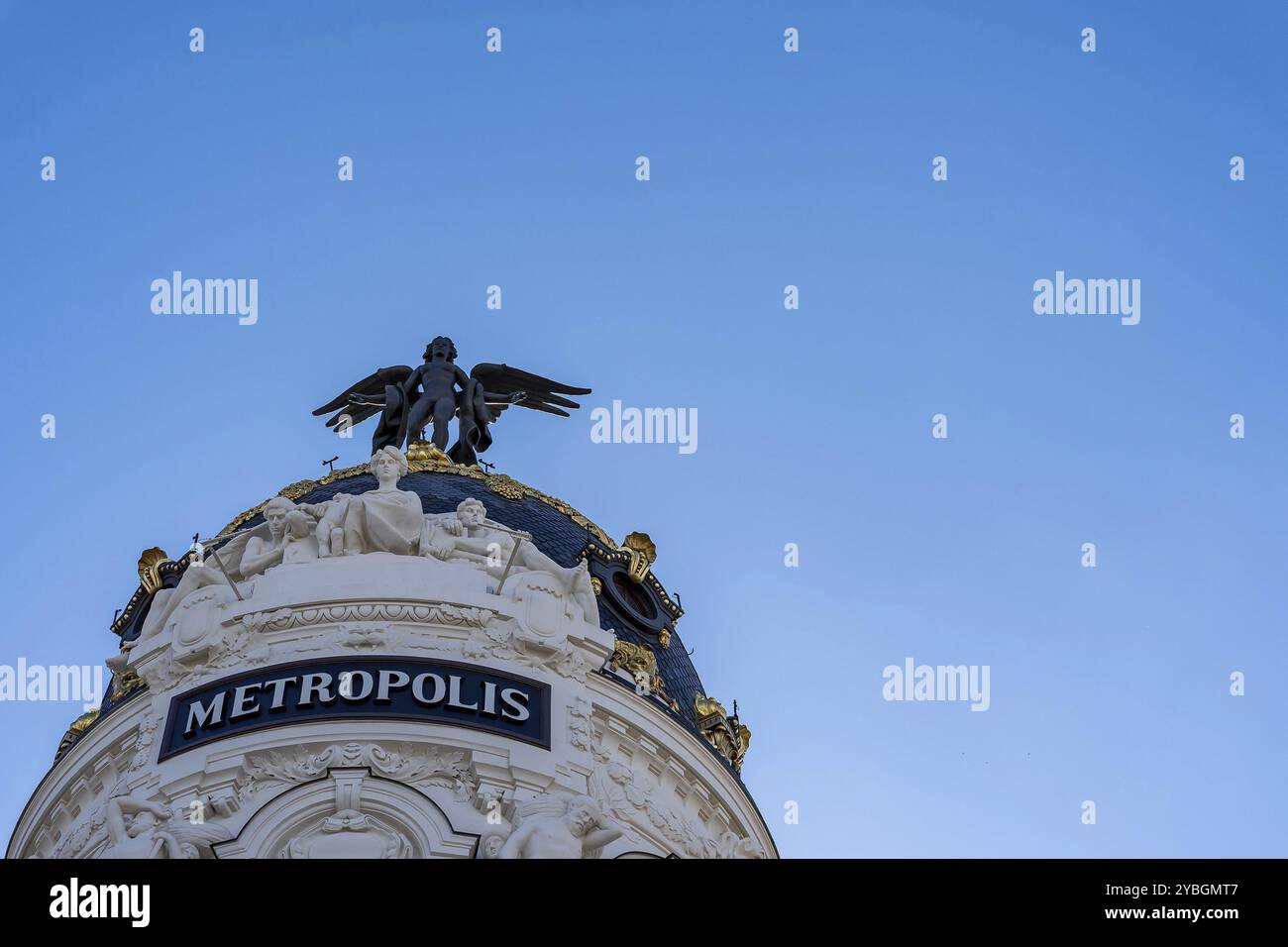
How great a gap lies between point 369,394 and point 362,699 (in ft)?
46.6

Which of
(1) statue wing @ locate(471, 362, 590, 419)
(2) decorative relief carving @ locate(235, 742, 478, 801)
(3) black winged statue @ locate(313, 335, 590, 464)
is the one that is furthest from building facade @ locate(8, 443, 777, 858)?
(1) statue wing @ locate(471, 362, 590, 419)

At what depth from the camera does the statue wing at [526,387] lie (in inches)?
1523

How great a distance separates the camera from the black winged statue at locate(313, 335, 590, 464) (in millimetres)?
35688

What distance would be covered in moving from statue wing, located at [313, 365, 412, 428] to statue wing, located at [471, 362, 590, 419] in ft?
4.86

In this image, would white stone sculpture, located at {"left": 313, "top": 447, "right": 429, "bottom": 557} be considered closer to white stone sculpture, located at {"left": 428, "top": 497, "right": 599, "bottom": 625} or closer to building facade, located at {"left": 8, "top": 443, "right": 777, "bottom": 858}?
building facade, located at {"left": 8, "top": 443, "right": 777, "bottom": 858}

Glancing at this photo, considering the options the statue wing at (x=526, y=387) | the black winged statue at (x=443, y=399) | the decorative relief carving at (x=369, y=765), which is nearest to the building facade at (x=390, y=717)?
the decorative relief carving at (x=369, y=765)

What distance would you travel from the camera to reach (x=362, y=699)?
24734mm

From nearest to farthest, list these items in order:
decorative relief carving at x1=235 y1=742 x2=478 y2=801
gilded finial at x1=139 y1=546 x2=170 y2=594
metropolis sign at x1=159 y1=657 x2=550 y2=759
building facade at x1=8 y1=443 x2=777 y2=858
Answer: building facade at x1=8 y1=443 x2=777 y2=858 → decorative relief carving at x1=235 y1=742 x2=478 y2=801 → metropolis sign at x1=159 y1=657 x2=550 y2=759 → gilded finial at x1=139 y1=546 x2=170 y2=594

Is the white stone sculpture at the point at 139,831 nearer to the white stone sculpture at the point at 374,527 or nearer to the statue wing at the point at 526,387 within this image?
the white stone sculpture at the point at 374,527

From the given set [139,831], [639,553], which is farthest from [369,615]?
[639,553]

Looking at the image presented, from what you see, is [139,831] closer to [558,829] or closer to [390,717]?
[390,717]

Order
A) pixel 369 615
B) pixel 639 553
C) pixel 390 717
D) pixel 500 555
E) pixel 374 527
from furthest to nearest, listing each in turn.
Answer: pixel 639 553
pixel 500 555
pixel 374 527
pixel 369 615
pixel 390 717
